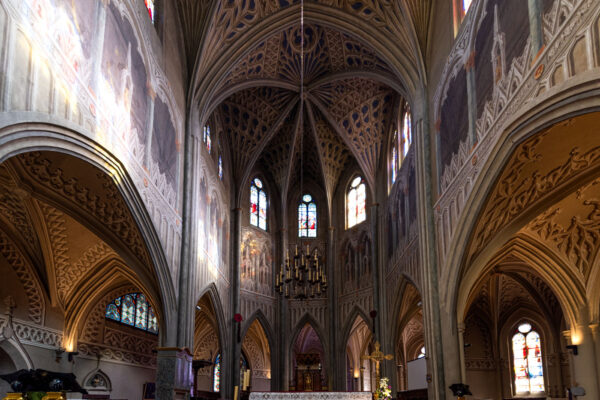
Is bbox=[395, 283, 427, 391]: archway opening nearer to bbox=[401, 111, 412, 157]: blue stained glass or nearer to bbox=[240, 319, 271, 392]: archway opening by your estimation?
bbox=[401, 111, 412, 157]: blue stained glass

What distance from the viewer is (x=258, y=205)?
99.3ft

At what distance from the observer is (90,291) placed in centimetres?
2020

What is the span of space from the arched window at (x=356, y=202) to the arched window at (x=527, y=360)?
8569mm

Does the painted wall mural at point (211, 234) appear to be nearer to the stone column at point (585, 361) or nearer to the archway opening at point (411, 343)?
the archway opening at point (411, 343)

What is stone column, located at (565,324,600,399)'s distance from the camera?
16.3 metres

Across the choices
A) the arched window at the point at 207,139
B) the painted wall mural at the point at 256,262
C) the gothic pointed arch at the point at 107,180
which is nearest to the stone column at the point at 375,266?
the painted wall mural at the point at 256,262

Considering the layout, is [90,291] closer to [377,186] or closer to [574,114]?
[377,186]

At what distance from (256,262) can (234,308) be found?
3.13 metres

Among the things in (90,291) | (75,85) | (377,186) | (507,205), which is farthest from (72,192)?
(377,186)

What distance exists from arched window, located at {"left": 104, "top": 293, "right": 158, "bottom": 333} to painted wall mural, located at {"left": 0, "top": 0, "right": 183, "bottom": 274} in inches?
258

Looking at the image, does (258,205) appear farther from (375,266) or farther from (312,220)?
(375,266)

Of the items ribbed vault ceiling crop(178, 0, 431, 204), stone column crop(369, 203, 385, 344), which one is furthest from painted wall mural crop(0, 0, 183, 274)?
stone column crop(369, 203, 385, 344)

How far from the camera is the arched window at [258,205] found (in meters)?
29.8

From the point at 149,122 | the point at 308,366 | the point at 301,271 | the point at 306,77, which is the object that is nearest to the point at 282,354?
the point at 308,366
